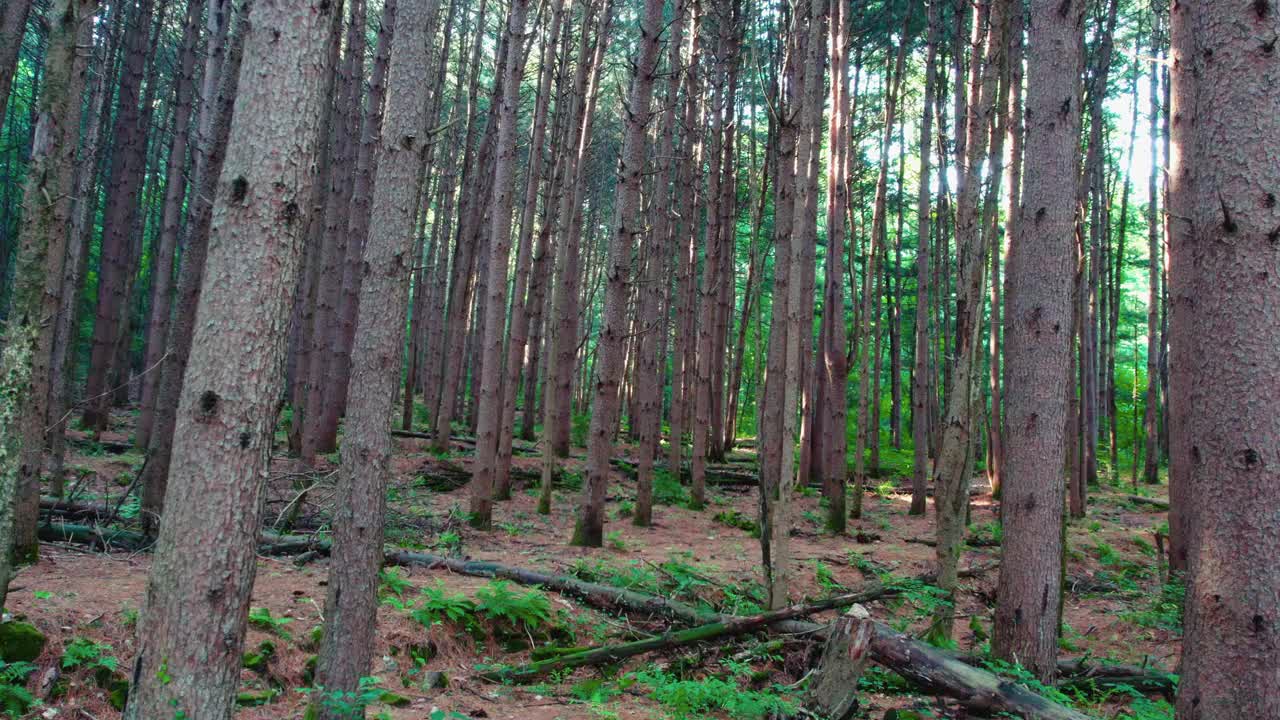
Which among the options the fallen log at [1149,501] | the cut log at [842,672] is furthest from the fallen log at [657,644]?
the fallen log at [1149,501]

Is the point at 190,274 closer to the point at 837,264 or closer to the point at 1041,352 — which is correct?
the point at 1041,352

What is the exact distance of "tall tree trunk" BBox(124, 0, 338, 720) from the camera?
3041mm

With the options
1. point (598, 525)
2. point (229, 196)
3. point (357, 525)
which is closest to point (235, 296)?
point (229, 196)

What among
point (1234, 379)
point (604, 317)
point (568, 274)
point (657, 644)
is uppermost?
point (568, 274)

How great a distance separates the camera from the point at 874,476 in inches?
781

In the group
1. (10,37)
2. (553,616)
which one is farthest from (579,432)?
(10,37)

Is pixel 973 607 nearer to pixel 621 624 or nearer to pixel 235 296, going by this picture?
pixel 621 624

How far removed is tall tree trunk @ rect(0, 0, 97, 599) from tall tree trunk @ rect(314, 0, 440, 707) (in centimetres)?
168

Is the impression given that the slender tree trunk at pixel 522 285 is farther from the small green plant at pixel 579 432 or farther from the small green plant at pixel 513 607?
the small green plant at pixel 579 432

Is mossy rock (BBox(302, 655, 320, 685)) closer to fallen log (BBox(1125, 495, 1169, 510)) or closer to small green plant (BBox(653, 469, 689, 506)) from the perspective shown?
small green plant (BBox(653, 469, 689, 506))

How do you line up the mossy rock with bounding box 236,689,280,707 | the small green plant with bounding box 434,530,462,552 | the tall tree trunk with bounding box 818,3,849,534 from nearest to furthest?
the mossy rock with bounding box 236,689,280,707 → the small green plant with bounding box 434,530,462,552 → the tall tree trunk with bounding box 818,3,849,534

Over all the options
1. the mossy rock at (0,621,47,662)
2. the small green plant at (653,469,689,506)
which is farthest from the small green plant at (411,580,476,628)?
the small green plant at (653,469,689,506)

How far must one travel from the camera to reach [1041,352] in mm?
5195

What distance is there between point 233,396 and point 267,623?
2881 mm
